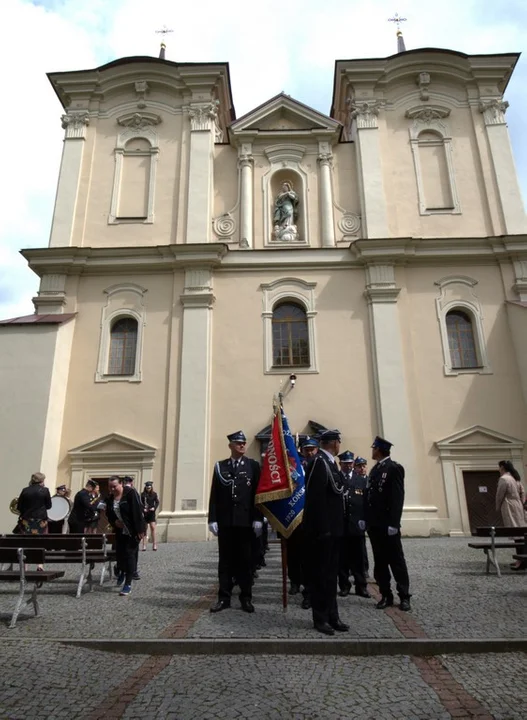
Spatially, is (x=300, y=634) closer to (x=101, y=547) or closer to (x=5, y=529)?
(x=101, y=547)

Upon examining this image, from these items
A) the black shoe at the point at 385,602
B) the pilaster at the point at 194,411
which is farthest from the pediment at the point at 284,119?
the black shoe at the point at 385,602

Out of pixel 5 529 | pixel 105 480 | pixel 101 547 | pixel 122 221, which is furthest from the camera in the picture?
pixel 122 221

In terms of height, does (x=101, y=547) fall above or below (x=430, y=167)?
below

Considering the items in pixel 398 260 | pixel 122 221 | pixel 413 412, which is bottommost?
pixel 413 412

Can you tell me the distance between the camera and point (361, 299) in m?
17.5

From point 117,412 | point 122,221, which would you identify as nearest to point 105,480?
point 117,412

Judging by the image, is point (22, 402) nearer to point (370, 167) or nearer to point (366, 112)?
point (370, 167)

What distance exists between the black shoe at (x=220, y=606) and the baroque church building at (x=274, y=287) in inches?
353

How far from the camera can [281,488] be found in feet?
20.4

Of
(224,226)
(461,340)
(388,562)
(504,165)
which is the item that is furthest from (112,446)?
(504,165)

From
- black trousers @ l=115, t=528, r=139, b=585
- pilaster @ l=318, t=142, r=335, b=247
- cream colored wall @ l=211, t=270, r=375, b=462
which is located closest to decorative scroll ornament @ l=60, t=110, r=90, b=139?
cream colored wall @ l=211, t=270, r=375, b=462

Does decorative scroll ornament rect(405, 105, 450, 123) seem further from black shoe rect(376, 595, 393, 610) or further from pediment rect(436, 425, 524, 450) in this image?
black shoe rect(376, 595, 393, 610)

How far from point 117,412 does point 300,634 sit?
40.7 feet

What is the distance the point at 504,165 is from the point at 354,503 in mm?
16391
